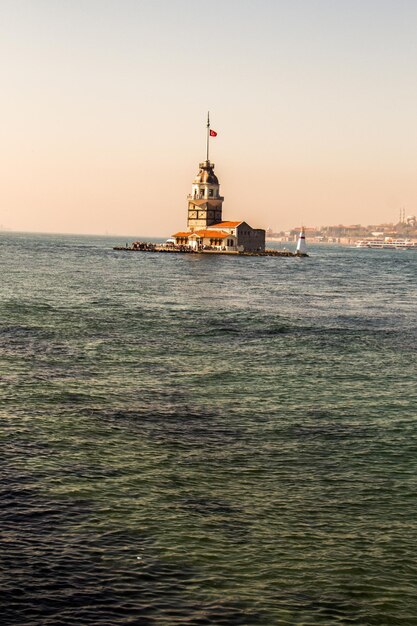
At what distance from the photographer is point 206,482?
1864 centimetres

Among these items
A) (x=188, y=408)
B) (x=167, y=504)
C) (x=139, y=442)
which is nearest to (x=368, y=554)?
(x=167, y=504)

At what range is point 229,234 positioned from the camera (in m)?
199

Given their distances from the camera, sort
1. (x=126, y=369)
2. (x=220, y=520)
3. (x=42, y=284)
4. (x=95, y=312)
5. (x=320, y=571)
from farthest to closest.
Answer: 1. (x=42, y=284)
2. (x=95, y=312)
3. (x=126, y=369)
4. (x=220, y=520)
5. (x=320, y=571)

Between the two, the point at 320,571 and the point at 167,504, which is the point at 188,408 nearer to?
the point at 167,504

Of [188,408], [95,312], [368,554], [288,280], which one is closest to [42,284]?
[95,312]

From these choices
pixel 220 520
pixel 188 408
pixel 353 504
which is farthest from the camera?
pixel 188 408

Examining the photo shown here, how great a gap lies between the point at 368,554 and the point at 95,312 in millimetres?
42199

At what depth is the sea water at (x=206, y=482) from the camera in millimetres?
13180

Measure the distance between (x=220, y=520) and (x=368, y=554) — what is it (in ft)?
10.4

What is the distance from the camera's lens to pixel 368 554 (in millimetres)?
15047

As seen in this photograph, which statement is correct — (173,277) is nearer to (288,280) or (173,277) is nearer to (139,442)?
(288,280)

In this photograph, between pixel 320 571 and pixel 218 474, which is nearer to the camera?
pixel 320 571

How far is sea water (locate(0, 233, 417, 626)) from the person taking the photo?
43.2ft

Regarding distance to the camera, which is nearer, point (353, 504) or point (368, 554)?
point (368, 554)
